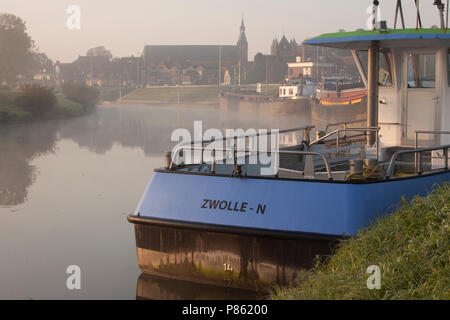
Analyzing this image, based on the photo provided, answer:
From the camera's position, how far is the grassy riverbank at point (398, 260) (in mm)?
6531

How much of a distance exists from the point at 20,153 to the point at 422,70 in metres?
21.4

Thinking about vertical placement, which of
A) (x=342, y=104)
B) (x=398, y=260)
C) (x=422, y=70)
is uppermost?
(x=422, y=70)

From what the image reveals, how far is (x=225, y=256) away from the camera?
8906 millimetres

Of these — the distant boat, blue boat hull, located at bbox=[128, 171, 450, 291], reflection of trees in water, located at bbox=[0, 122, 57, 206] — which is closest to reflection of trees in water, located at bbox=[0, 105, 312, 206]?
reflection of trees in water, located at bbox=[0, 122, 57, 206]

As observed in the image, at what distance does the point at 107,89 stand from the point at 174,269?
126m

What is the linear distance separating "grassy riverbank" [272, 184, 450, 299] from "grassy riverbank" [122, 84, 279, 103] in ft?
351

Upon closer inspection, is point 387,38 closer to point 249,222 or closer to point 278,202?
point 278,202

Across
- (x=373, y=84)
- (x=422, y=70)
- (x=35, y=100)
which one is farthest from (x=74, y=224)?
(x=35, y=100)

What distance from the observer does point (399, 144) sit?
1221 centimetres

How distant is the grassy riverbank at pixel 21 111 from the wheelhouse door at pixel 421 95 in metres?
39.3

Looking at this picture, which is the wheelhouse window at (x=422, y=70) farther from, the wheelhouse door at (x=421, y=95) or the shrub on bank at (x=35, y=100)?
the shrub on bank at (x=35, y=100)

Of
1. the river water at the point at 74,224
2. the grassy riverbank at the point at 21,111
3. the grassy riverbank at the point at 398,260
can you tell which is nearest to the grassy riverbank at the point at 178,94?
the grassy riverbank at the point at 21,111

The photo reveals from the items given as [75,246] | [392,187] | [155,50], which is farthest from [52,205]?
[155,50]

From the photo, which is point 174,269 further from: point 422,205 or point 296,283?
point 422,205
